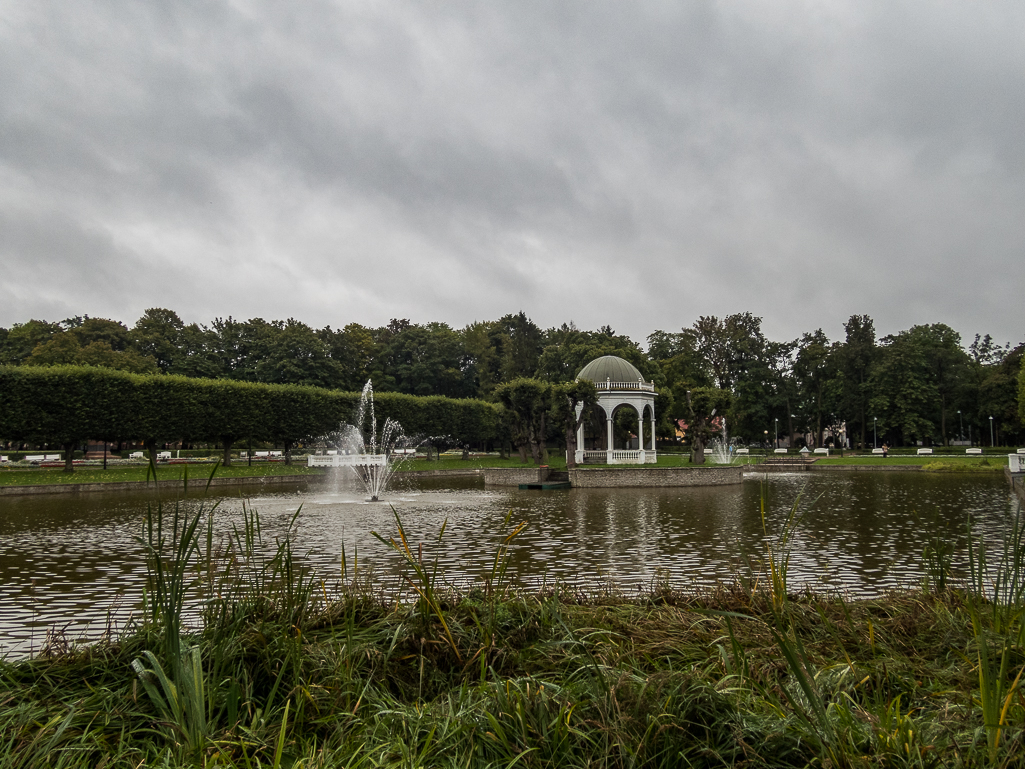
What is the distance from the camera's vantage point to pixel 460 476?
37.5m

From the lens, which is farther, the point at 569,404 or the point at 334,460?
the point at 334,460

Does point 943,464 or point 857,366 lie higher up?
point 857,366

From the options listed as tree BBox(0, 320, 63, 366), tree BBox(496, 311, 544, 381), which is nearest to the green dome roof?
tree BBox(496, 311, 544, 381)

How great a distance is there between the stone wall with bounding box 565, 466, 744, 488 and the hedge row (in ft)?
54.1

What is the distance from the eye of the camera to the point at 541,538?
12.2 m

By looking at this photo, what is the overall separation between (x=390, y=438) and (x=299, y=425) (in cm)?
796

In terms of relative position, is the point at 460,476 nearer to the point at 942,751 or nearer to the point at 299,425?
the point at 299,425

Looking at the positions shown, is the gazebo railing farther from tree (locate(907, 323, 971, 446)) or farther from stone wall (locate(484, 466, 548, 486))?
tree (locate(907, 323, 971, 446))

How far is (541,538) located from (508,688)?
9048mm

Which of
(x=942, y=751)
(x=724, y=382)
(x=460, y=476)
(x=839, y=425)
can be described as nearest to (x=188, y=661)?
(x=942, y=751)

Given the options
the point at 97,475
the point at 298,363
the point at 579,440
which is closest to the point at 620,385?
the point at 579,440

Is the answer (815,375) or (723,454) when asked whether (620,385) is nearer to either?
(723,454)

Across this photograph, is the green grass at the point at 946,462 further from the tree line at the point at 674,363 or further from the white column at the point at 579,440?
the white column at the point at 579,440

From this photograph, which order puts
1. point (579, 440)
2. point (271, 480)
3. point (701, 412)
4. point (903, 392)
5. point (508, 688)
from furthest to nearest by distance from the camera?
1. point (903, 392)
2. point (579, 440)
3. point (701, 412)
4. point (271, 480)
5. point (508, 688)
